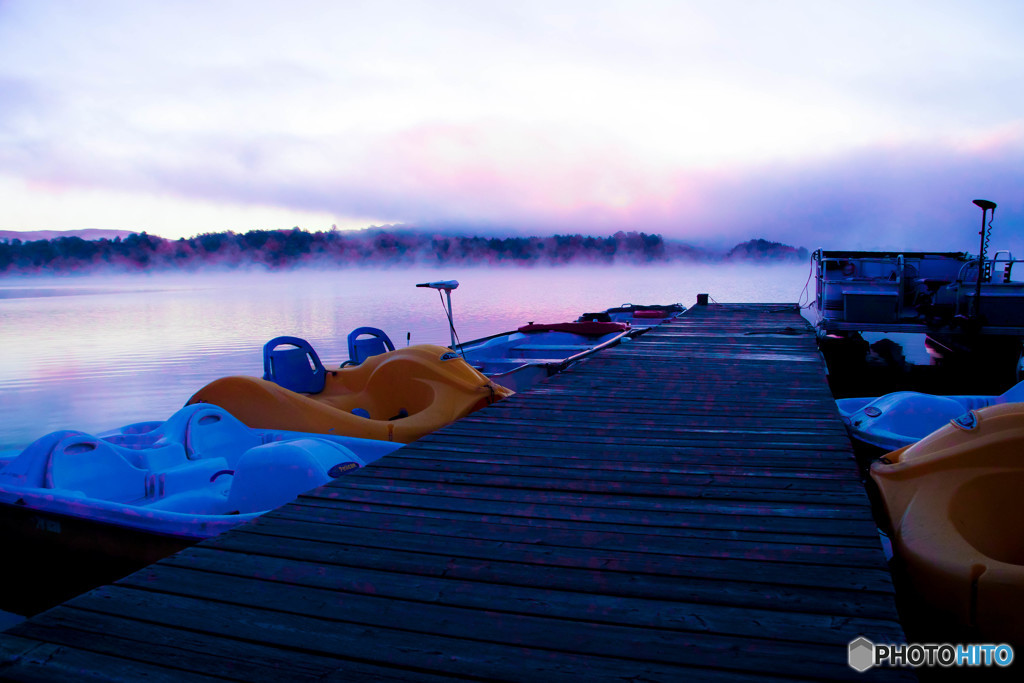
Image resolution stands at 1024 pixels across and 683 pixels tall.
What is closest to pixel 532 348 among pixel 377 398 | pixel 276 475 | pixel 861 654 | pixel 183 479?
pixel 377 398

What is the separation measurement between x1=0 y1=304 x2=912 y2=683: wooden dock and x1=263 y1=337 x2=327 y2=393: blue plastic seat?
401 cm

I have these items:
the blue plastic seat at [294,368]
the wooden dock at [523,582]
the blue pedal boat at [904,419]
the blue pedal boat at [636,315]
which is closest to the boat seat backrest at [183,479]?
the blue plastic seat at [294,368]

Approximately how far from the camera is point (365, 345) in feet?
27.4

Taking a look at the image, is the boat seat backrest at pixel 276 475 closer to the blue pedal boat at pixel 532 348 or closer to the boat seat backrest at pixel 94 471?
the boat seat backrest at pixel 94 471

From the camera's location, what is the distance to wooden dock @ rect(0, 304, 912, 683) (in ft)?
5.77

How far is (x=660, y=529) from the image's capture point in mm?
2600

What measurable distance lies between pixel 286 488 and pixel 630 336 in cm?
741

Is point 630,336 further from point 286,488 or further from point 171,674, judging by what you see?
point 171,674

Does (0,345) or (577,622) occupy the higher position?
(577,622)

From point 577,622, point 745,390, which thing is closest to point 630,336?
point 745,390

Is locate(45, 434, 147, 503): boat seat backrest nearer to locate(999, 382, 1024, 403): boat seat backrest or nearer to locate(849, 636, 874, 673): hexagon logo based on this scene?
locate(849, 636, 874, 673): hexagon logo

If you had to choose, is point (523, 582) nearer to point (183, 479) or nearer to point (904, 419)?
point (183, 479)

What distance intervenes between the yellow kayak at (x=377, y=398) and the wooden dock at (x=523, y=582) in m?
2.73

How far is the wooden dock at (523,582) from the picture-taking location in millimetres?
1760
